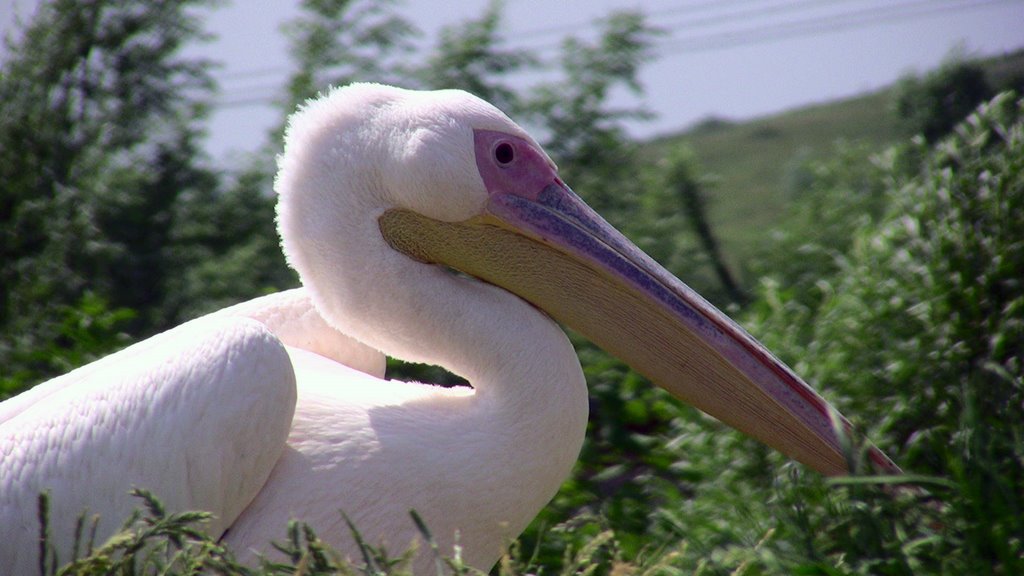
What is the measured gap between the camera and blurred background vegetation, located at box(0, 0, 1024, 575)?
180 cm

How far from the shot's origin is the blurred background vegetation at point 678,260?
180 cm

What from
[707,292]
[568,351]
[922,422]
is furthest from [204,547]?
[707,292]

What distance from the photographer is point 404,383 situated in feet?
8.83

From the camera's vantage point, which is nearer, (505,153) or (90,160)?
(505,153)

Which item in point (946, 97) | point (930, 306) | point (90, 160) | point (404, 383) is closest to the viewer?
point (404, 383)

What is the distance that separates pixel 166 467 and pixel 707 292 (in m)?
3.72

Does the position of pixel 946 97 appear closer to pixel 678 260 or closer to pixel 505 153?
pixel 678 260

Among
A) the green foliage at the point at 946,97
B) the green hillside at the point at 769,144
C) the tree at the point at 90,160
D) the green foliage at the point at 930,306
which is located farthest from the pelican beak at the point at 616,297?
the green foliage at the point at 946,97

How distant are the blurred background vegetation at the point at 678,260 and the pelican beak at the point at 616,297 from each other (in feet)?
0.56

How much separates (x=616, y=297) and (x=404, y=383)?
0.57 m

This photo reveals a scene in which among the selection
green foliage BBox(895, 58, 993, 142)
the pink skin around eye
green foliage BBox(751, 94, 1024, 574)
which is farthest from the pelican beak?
green foliage BBox(895, 58, 993, 142)

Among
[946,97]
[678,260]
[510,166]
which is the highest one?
[946,97]

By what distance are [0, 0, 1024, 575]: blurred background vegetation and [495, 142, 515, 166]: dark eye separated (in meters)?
0.95

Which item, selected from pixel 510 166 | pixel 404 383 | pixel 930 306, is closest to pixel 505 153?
pixel 510 166
